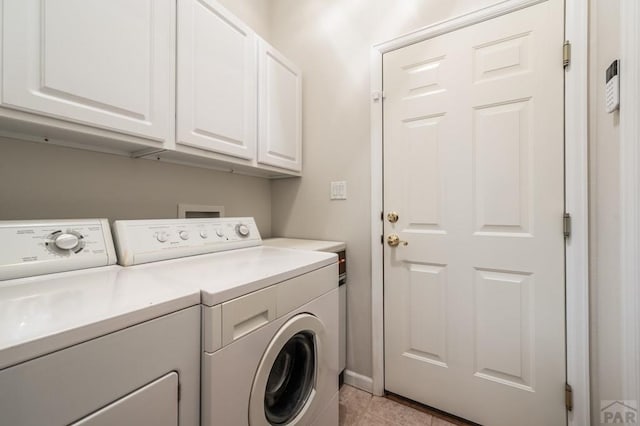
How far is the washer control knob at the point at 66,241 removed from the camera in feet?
2.78

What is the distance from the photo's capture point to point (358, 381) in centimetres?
166

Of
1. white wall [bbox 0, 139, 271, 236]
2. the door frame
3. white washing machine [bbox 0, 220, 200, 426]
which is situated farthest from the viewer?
the door frame

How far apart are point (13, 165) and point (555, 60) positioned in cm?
229

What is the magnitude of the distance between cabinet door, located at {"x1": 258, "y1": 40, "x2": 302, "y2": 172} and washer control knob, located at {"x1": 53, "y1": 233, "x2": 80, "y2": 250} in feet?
2.99

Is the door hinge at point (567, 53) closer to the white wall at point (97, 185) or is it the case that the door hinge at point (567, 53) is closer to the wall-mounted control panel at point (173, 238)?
the wall-mounted control panel at point (173, 238)

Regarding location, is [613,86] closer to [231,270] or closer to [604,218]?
[604,218]

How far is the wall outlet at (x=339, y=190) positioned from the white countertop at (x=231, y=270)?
1.95 feet

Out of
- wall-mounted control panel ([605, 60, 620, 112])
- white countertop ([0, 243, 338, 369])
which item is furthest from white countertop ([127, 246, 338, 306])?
wall-mounted control panel ([605, 60, 620, 112])

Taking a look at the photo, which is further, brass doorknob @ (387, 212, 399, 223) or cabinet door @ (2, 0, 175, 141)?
brass doorknob @ (387, 212, 399, 223)

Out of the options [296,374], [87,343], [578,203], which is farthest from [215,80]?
[578,203]

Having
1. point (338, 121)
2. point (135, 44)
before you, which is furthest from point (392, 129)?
point (135, 44)

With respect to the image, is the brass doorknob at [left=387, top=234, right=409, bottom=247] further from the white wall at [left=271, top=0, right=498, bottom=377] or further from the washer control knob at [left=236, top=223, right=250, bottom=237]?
the washer control knob at [left=236, top=223, right=250, bottom=237]

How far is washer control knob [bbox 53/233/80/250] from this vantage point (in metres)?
0.85

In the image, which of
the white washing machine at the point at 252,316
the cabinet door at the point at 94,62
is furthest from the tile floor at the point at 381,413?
the cabinet door at the point at 94,62
